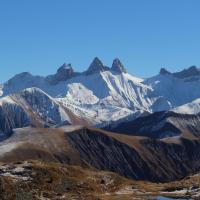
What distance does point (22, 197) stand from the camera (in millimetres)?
177375

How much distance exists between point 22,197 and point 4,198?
2076 cm

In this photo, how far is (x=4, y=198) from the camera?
19638 centimetres

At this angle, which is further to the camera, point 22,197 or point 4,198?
point 4,198
